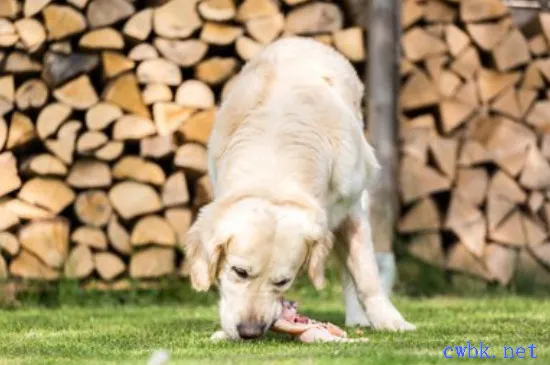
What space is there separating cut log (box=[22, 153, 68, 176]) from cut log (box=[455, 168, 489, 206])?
2.20 meters

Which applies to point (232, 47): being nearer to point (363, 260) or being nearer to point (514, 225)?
point (514, 225)

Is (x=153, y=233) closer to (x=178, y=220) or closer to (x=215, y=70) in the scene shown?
(x=178, y=220)

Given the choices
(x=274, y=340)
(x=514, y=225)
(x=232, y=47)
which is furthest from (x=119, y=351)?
(x=514, y=225)

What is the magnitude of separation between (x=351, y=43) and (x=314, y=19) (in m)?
0.24

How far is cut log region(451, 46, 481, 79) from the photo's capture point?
791cm

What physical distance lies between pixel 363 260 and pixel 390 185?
2.42 meters

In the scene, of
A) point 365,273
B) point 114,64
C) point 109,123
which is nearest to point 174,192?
point 109,123

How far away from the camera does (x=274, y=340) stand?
4.70 m

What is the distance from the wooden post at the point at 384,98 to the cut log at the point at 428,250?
0.67 ft

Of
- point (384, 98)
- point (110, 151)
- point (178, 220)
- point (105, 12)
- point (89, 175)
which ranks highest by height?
point (105, 12)

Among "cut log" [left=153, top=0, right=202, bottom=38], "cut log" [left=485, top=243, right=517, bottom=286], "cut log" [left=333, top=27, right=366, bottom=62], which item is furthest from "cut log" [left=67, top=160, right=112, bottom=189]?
"cut log" [left=485, top=243, right=517, bottom=286]

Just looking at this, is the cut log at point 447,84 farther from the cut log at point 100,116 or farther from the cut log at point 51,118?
the cut log at point 51,118

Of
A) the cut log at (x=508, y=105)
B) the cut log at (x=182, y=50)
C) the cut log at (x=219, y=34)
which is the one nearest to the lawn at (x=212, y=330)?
the cut log at (x=508, y=105)

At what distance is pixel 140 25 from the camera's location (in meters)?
7.37
